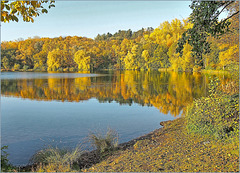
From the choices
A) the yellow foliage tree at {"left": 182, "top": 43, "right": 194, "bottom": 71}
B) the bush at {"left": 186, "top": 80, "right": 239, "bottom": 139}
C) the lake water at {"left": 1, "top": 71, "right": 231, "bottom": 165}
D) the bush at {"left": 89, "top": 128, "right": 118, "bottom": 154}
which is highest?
the yellow foliage tree at {"left": 182, "top": 43, "right": 194, "bottom": 71}

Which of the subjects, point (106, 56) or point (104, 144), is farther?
point (106, 56)

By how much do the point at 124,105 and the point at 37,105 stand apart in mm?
5669

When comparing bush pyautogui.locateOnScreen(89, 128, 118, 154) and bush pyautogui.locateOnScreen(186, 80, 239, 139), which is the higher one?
bush pyautogui.locateOnScreen(186, 80, 239, 139)

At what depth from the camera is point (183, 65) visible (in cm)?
5112

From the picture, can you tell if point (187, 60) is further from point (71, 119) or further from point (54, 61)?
point (54, 61)

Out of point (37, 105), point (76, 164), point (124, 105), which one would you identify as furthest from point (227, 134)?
point (37, 105)

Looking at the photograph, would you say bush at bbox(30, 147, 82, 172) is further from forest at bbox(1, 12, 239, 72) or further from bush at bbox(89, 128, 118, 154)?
forest at bbox(1, 12, 239, 72)

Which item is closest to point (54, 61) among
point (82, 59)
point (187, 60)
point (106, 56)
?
point (82, 59)

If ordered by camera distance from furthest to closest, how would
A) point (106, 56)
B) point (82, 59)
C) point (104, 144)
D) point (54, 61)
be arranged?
point (106, 56)
point (54, 61)
point (82, 59)
point (104, 144)

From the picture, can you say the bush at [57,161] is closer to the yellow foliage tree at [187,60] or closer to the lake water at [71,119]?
the lake water at [71,119]

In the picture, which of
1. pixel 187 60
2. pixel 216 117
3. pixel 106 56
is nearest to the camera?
pixel 216 117

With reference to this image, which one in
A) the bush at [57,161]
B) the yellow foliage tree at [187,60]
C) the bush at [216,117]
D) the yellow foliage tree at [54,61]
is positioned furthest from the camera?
the yellow foliage tree at [54,61]

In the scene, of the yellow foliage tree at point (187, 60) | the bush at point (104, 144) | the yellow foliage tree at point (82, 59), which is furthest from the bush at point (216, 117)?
the yellow foliage tree at point (82, 59)

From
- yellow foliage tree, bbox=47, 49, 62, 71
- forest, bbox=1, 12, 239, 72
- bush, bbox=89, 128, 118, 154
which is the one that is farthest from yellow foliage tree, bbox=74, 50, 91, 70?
bush, bbox=89, 128, 118, 154
